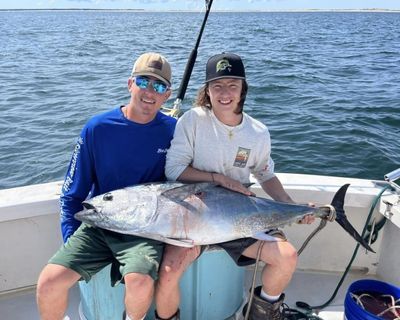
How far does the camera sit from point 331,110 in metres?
8.29

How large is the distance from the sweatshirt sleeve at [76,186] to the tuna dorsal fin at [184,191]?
0.51 m

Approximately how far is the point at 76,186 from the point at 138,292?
2.44ft

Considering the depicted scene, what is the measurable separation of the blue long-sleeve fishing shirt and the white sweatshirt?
113 mm

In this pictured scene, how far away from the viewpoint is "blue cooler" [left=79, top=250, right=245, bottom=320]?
2.36 metres

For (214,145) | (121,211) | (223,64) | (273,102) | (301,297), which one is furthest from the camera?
(273,102)

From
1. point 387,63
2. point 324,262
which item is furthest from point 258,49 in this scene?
point 324,262

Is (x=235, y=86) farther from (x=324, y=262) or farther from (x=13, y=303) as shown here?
(x=13, y=303)

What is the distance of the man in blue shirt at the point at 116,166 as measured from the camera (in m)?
2.20

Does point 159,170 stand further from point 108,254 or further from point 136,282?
point 136,282

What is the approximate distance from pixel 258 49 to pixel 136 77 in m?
14.7

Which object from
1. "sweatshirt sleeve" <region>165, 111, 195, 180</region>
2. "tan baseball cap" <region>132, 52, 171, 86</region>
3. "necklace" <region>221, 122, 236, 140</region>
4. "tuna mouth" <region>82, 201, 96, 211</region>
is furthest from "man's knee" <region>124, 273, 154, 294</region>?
"tan baseball cap" <region>132, 52, 171, 86</region>

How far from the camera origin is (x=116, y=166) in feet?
8.28

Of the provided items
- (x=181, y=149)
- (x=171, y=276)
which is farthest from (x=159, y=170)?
(x=171, y=276)

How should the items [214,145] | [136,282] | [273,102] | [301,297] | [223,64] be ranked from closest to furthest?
[136,282] → [223,64] → [214,145] → [301,297] → [273,102]
